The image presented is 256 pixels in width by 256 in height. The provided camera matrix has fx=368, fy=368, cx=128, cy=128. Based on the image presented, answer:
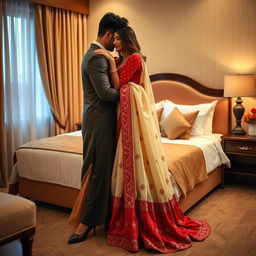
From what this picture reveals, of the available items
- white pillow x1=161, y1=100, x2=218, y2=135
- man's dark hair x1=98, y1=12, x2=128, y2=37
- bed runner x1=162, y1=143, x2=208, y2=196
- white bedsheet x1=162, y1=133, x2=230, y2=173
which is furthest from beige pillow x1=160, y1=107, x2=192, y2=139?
man's dark hair x1=98, y1=12, x2=128, y2=37

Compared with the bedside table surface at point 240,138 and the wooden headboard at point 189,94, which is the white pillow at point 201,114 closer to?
the wooden headboard at point 189,94

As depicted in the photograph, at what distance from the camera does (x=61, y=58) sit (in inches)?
205

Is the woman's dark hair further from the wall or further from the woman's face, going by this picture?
the wall

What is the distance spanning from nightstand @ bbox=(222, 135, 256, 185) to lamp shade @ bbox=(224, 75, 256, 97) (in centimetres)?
49

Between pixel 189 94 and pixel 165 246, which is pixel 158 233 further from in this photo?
pixel 189 94

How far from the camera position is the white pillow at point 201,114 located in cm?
438

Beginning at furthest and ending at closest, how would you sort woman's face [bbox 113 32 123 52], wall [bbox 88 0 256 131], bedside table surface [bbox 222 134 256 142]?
wall [bbox 88 0 256 131]
bedside table surface [bbox 222 134 256 142]
woman's face [bbox 113 32 123 52]

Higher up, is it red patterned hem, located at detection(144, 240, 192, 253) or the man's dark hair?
the man's dark hair

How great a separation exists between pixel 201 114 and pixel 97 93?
2.03m

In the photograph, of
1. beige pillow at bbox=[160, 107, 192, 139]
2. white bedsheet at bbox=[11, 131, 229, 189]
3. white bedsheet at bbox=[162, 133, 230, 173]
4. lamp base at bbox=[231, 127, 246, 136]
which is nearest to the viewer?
white bedsheet at bbox=[11, 131, 229, 189]

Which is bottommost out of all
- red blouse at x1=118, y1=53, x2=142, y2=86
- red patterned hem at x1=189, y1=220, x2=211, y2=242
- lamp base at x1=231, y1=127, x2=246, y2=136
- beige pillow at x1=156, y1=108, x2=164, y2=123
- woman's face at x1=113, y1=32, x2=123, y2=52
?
red patterned hem at x1=189, y1=220, x2=211, y2=242

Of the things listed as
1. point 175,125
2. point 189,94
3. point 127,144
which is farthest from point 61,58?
point 127,144

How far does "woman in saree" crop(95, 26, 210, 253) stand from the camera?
2.71m

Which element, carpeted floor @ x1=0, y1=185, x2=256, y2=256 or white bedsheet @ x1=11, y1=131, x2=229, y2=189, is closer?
carpeted floor @ x1=0, y1=185, x2=256, y2=256
